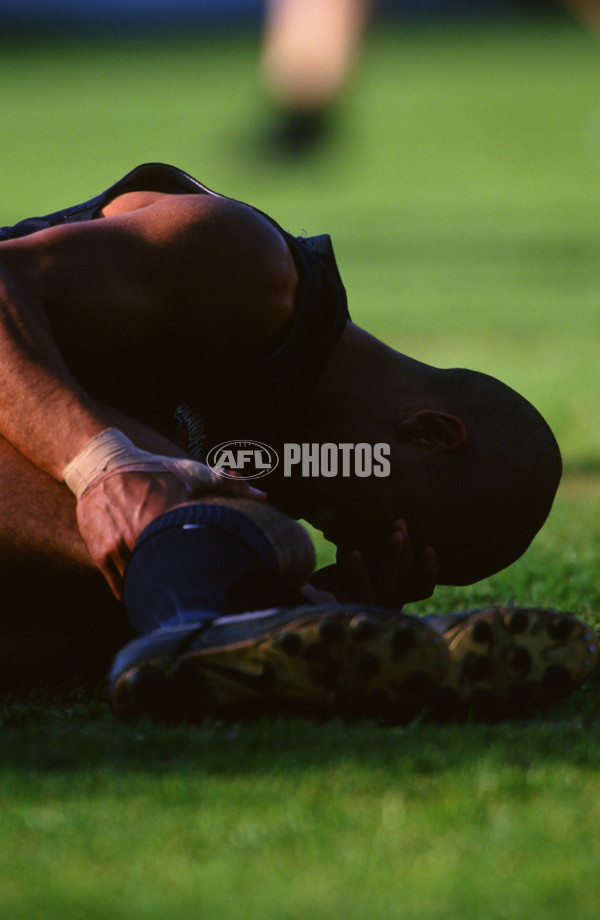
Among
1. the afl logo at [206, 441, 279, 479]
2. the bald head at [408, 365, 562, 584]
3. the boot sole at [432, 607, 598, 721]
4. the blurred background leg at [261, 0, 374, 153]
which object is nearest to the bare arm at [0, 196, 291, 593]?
the afl logo at [206, 441, 279, 479]

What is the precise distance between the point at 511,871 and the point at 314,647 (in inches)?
19.3

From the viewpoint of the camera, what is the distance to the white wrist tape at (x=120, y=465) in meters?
2.19

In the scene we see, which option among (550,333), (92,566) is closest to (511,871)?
(92,566)

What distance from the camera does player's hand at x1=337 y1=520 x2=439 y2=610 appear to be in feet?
9.13

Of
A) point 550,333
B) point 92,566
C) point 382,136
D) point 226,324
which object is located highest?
point 226,324

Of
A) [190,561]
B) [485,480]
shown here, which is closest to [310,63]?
[485,480]

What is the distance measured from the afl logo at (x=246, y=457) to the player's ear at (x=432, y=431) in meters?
0.30

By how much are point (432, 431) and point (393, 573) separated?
0.32 m

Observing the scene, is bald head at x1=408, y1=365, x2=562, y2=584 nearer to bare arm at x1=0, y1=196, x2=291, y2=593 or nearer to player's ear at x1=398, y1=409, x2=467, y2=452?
player's ear at x1=398, y1=409, x2=467, y2=452

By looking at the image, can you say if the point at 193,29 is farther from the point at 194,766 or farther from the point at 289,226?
the point at 194,766

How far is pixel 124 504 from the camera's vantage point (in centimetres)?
216

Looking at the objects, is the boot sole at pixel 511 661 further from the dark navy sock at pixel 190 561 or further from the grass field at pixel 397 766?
the dark navy sock at pixel 190 561

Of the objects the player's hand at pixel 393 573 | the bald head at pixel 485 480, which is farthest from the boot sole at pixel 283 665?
the bald head at pixel 485 480

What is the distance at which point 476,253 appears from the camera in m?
15.2
